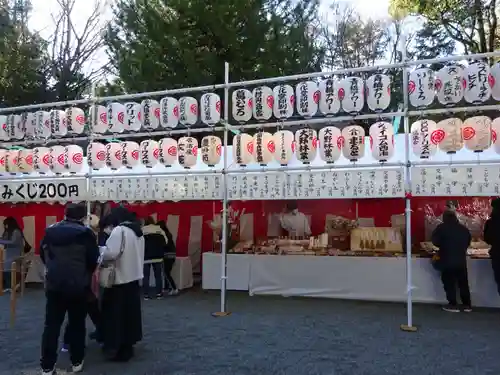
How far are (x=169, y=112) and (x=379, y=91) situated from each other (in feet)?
10.6

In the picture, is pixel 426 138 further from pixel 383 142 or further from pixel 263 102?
pixel 263 102

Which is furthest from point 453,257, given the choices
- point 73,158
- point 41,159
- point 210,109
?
point 41,159

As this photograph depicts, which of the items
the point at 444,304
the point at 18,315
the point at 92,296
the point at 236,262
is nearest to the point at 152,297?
the point at 236,262

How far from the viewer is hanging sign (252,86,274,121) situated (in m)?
6.67

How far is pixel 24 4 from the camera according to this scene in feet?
60.4

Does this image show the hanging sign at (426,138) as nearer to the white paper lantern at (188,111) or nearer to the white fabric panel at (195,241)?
the white paper lantern at (188,111)

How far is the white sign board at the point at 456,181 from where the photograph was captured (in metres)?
5.55

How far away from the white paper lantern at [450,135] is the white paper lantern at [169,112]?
3869 millimetres

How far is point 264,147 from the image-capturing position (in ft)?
21.9

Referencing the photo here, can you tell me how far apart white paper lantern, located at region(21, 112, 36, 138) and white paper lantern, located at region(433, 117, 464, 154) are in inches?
267

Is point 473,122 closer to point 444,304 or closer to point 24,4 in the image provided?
point 444,304

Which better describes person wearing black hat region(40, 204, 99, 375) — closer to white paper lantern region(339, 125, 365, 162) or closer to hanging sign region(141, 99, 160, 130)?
hanging sign region(141, 99, 160, 130)

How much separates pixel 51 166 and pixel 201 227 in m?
3.26

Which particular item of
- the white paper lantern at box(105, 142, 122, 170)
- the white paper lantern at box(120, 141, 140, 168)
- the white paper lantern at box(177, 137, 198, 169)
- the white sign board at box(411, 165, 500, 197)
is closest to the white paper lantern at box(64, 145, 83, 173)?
the white paper lantern at box(105, 142, 122, 170)
